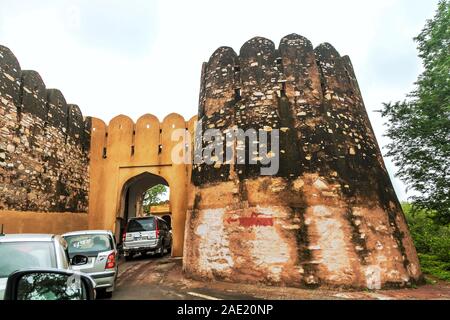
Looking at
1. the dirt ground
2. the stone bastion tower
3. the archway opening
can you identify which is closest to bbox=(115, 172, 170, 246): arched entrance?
the archway opening

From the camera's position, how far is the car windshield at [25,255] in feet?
11.5

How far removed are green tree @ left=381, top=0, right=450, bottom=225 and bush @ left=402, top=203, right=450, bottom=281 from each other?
1208mm

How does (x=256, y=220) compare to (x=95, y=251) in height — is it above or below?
above

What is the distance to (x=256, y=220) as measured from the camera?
8.30 m

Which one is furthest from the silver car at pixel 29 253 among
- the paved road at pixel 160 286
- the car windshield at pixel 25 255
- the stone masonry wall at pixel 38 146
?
the stone masonry wall at pixel 38 146

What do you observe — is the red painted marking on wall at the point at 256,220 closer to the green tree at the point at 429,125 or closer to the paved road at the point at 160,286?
the paved road at the point at 160,286

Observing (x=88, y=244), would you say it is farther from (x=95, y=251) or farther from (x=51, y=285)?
(x=51, y=285)

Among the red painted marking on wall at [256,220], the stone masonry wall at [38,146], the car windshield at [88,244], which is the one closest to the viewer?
the car windshield at [88,244]

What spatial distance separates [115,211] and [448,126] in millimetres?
13616

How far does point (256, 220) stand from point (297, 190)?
A: 133cm

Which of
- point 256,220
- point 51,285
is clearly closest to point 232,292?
point 256,220

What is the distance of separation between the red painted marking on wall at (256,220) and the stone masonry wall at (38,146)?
7.74 metres

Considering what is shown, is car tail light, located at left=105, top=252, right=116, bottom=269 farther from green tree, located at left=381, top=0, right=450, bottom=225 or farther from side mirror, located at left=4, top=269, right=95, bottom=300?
green tree, located at left=381, top=0, right=450, bottom=225
